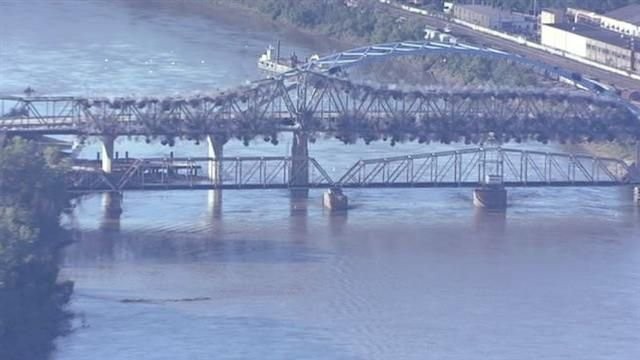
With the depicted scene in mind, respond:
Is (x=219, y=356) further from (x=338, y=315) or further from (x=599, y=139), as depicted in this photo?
→ (x=599, y=139)

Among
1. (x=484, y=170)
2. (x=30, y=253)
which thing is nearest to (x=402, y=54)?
(x=484, y=170)

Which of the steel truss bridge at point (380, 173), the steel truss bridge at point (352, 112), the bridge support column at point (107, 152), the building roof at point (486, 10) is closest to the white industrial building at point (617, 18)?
the building roof at point (486, 10)

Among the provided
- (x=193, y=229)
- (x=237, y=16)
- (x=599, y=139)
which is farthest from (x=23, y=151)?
(x=237, y=16)

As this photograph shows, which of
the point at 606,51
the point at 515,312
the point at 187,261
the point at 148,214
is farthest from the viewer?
the point at 606,51

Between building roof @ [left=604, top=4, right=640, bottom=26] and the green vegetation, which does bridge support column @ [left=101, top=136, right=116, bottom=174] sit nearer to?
the green vegetation

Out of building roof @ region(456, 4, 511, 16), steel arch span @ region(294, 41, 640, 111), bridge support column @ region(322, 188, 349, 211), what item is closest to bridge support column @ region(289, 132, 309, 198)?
bridge support column @ region(322, 188, 349, 211)
